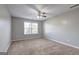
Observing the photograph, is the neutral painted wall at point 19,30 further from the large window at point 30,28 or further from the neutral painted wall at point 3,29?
the neutral painted wall at point 3,29

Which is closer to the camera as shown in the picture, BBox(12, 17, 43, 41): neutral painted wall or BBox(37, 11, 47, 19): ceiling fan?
BBox(37, 11, 47, 19): ceiling fan

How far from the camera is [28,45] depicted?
1.32 metres

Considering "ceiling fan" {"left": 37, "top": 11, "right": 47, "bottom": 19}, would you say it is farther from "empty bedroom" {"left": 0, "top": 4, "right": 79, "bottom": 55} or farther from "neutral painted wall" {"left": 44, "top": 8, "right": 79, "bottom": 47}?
"neutral painted wall" {"left": 44, "top": 8, "right": 79, "bottom": 47}

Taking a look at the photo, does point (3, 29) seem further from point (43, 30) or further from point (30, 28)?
point (43, 30)

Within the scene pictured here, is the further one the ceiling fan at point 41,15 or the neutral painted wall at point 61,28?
the neutral painted wall at point 61,28

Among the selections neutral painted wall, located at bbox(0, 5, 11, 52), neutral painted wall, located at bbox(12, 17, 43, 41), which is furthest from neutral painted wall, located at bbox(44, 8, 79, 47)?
neutral painted wall, located at bbox(0, 5, 11, 52)

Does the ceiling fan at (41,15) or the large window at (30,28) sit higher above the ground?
the ceiling fan at (41,15)

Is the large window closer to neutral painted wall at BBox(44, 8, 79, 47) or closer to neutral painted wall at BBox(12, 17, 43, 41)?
Answer: neutral painted wall at BBox(12, 17, 43, 41)

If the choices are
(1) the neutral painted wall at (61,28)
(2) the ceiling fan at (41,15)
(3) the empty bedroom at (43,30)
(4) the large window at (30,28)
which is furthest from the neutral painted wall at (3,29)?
(1) the neutral painted wall at (61,28)

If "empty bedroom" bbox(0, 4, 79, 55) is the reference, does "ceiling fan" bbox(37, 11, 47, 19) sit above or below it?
above

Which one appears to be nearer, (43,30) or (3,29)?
(43,30)

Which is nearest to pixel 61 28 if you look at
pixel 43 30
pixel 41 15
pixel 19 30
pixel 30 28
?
pixel 43 30
